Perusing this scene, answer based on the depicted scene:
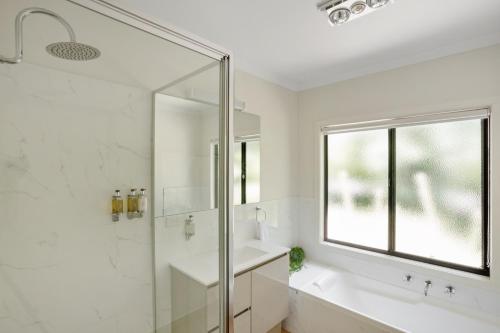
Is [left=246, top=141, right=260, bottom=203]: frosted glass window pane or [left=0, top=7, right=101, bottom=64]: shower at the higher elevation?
[left=0, top=7, right=101, bottom=64]: shower

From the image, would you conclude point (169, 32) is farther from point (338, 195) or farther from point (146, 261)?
point (338, 195)

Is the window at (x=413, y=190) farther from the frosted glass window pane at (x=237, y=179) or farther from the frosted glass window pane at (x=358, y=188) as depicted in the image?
the frosted glass window pane at (x=237, y=179)

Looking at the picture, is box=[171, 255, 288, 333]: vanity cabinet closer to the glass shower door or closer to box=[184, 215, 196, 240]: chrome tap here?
the glass shower door

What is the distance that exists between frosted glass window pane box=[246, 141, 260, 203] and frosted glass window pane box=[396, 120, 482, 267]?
1308 millimetres

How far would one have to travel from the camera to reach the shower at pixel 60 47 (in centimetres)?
98

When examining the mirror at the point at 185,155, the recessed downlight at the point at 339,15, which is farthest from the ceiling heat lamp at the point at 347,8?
the mirror at the point at 185,155

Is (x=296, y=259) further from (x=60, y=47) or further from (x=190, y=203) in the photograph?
(x=60, y=47)

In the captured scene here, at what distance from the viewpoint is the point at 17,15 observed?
39.3 inches

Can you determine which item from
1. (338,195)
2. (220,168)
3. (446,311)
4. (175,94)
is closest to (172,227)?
(220,168)

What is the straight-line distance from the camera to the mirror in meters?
1.40

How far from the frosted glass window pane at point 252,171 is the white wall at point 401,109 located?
69 cm

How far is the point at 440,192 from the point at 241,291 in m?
1.84

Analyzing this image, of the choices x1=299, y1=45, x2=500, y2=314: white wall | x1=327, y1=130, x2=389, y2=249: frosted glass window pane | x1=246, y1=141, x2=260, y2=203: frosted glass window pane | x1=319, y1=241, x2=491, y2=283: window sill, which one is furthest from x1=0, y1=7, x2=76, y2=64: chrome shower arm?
x1=319, y1=241, x2=491, y2=283: window sill

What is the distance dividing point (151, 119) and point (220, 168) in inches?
17.3
